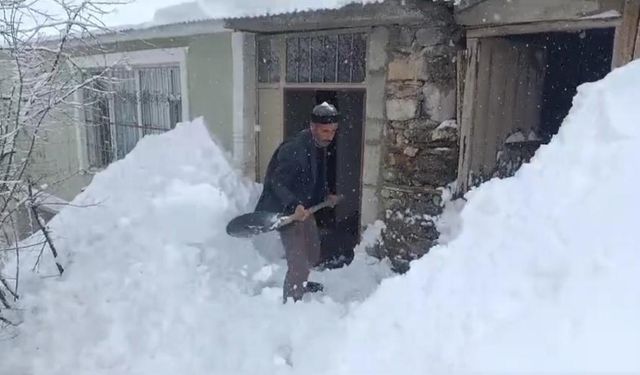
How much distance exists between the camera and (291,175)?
4.45m

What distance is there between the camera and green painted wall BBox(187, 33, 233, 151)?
6.31 meters

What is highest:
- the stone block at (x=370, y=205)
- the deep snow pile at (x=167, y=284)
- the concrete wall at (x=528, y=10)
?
the concrete wall at (x=528, y=10)

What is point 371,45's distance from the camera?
5203mm

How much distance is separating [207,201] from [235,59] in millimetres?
1635

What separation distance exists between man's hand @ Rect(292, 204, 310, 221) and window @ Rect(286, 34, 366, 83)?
68.3 inches

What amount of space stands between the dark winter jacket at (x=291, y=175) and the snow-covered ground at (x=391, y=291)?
0.80m

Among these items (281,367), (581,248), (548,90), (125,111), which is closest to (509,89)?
(548,90)

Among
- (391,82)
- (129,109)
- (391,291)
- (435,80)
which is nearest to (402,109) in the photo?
(391,82)

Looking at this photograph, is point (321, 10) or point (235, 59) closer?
point (321, 10)

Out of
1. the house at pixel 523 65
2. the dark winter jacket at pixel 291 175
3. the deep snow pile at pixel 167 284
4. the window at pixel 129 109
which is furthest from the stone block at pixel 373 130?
the window at pixel 129 109

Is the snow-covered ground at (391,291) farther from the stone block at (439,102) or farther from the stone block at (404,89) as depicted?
the stone block at (404,89)

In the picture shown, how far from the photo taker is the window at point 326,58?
17.8ft

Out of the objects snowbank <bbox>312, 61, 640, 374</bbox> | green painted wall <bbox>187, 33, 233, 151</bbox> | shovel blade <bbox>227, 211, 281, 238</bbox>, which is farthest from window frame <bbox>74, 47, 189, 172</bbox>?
snowbank <bbox>312, 61, 640, 374</bbox>

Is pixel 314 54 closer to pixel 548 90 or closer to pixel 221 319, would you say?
pixel 548 90
